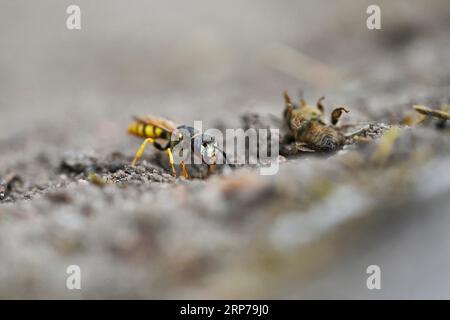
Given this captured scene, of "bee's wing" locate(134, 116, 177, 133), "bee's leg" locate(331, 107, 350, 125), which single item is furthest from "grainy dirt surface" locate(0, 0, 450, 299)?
"bee's wing" locate(134, 116, 177, 133)

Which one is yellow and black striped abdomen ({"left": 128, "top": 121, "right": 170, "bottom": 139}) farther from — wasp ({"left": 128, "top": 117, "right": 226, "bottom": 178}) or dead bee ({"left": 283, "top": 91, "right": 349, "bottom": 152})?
dead bee ({"left": 283, "top": 91, "right": 349, "bottom": 152})

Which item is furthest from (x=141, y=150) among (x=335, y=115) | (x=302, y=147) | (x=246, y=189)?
(x=246, y=189)

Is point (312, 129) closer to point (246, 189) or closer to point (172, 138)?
point (172, 138)

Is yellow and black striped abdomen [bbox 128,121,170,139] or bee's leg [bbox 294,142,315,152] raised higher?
yellow and black striped abdomen [bbox 128,121,170,139]

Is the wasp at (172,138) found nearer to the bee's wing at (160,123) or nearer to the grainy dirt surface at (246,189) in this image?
the bee's wing at (160,123)
